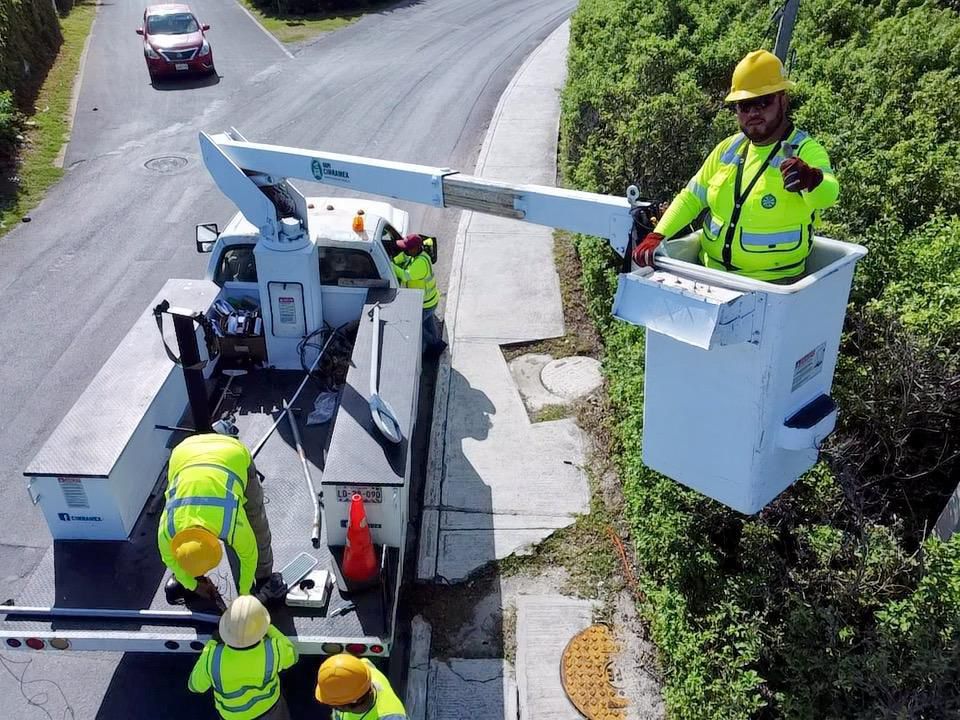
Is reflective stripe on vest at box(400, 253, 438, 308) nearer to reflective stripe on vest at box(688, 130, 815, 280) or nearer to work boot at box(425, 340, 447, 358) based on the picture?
work boot at box(425, 340, 447, 358)

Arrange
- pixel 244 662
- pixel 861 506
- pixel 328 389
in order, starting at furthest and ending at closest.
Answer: pixel 328 389
pixel 861 506
pixel 244 662

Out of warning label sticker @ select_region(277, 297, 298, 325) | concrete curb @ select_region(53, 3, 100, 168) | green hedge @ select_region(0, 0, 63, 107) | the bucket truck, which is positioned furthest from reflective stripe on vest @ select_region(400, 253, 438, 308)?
green hedge @ select_region(0, 0, 63, 107)

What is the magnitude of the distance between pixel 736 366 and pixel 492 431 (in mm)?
4499

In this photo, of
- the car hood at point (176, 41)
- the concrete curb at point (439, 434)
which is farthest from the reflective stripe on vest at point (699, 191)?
the car hood at point (176, 41)

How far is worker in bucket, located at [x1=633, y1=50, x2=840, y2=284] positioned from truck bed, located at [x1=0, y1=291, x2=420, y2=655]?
2577 mm

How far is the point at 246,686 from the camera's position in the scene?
445cm

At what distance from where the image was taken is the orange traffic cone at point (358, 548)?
17.2 feet

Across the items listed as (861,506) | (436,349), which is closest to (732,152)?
(861,506)

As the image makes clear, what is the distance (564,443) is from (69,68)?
1879 centimetres

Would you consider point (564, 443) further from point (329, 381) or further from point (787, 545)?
point (787, 545)

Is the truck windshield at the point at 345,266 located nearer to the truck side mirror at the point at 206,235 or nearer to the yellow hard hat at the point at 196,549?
the truck side mirror at the point at 206,235

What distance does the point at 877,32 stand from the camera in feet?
30.7

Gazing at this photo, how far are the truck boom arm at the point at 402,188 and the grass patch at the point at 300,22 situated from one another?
64.5ft

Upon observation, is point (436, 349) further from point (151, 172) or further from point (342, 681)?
point (151, 172)
